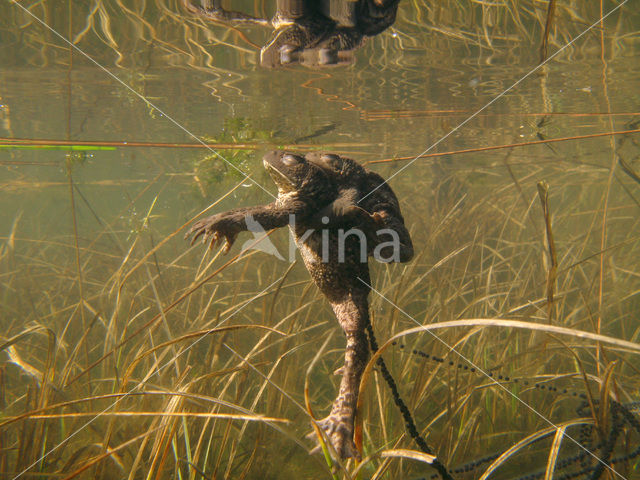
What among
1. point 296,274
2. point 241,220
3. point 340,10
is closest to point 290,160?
point 241,220

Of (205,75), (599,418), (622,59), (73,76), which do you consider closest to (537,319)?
(599,418)

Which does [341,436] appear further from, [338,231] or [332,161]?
[332,161]

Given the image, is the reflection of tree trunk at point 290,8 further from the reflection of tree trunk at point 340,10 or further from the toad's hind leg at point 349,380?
the toad's hind leg at point 349,380

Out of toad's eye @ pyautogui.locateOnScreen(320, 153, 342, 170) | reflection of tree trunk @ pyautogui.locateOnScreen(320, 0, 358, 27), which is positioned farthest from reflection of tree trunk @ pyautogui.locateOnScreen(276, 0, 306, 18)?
toad's eye @ pyautogui.locateOnScreen(320, 153, 342, 170)

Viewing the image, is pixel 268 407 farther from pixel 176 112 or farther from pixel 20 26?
pixel 176 112

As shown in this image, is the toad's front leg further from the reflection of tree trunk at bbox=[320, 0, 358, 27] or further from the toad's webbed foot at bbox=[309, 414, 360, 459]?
the reflection of tree trunk at bbox=[320, 0, 358, 27]

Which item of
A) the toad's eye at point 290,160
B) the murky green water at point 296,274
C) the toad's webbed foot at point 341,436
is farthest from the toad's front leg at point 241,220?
the murky green water at point 296,274
